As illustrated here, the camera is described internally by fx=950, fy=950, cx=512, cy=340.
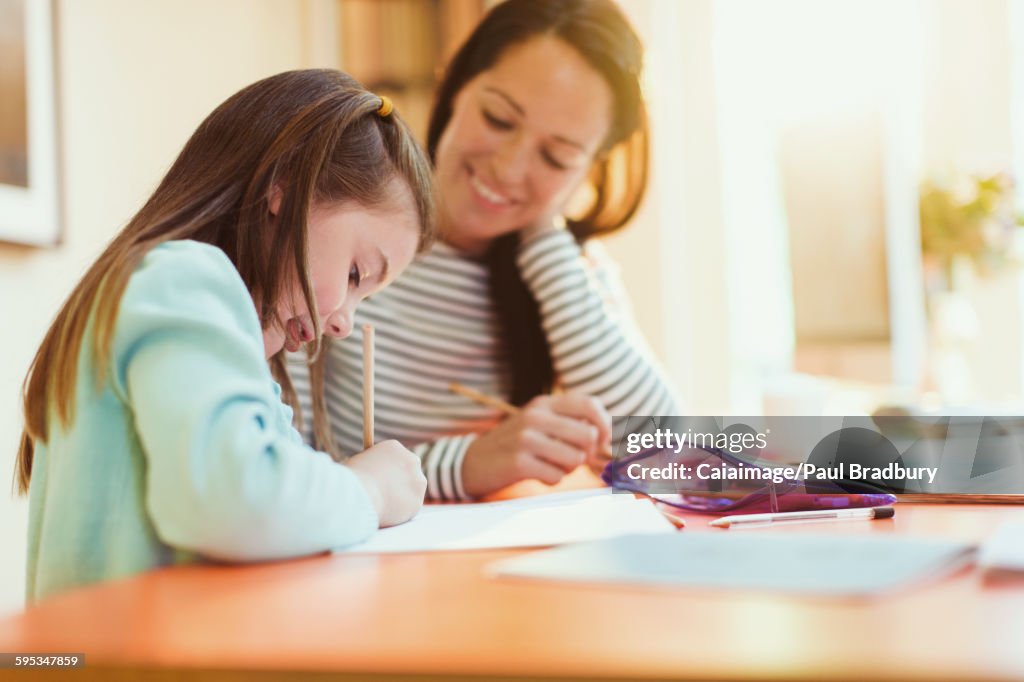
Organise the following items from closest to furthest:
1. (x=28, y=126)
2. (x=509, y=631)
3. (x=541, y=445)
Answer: (x=509, y=631) < (x=541, y=445) < (x=28, y=126)

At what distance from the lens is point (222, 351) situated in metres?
0.53

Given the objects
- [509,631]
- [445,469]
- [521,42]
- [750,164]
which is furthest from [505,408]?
[750,164]

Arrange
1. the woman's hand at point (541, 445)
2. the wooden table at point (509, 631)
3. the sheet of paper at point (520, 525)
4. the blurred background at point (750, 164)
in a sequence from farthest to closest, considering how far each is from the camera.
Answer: the blurred background at point (750, 164) < the woman's hand at point (541, 445) < the sheet of paper at point (520, 525) < the wooden table at point (509, 631)

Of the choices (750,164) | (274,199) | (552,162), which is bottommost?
(274,199)

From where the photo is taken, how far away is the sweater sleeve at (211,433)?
1.61ft

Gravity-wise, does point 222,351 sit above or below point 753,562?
above

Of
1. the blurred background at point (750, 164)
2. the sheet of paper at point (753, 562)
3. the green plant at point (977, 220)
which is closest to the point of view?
the sheet of paper at point (753, 562)

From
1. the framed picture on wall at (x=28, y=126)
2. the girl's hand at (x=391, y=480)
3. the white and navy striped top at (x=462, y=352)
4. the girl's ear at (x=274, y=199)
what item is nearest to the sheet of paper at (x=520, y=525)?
the girl's hand at (x=391, y=480)

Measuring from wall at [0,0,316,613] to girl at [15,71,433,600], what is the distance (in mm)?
685

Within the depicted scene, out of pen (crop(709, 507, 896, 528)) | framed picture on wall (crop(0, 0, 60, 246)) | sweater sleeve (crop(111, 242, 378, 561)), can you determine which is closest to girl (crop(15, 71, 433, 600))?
sweater sleeve (crop(111, 242, 378, 561))

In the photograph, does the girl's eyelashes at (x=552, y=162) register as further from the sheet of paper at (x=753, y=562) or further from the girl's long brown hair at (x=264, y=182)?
the sheet of paper at (x=753, y=562)

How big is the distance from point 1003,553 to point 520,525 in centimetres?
31

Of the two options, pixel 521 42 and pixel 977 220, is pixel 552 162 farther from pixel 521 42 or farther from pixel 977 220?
pixel 977 220

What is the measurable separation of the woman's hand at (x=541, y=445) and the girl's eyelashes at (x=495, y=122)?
0.42 meters
